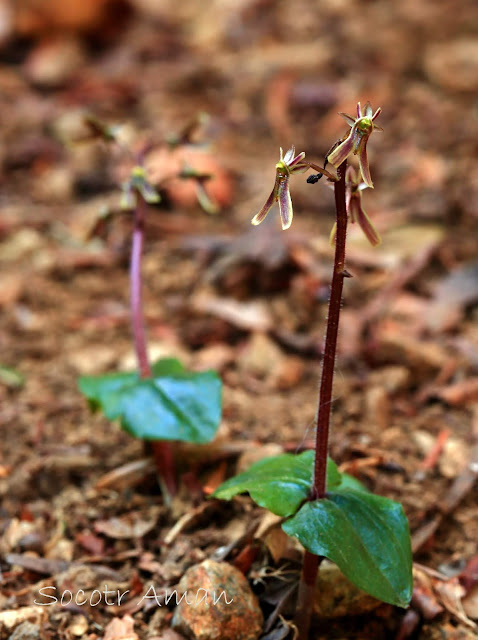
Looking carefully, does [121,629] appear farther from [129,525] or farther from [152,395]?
[152,395]

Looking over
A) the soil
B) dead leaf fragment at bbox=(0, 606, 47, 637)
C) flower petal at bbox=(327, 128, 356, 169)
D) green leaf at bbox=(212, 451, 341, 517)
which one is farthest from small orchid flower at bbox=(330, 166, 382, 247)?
dead leaf fragment at bbox=(0, 606, 47, 637)

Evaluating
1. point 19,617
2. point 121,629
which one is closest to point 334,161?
point 121,629

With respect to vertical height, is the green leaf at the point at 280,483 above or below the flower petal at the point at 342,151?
below

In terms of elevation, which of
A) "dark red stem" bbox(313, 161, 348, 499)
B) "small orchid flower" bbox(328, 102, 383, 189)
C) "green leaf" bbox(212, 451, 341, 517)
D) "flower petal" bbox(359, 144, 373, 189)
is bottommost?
"green leaf" bbox(212, 451, 341, 517)

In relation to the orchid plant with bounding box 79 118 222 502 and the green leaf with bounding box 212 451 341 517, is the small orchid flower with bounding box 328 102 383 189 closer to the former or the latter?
the green leaf with bounding box 212 451 341 517

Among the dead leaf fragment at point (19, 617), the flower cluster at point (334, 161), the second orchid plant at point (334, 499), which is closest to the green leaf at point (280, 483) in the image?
the second orchid plant at point (334, 499)

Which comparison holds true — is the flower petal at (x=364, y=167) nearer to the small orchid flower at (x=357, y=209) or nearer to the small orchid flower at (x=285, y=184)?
the small orchid flower at (x=285, y=184)

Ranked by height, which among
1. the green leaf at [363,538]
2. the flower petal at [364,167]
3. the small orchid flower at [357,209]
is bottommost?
the green leaf at [363,538]
